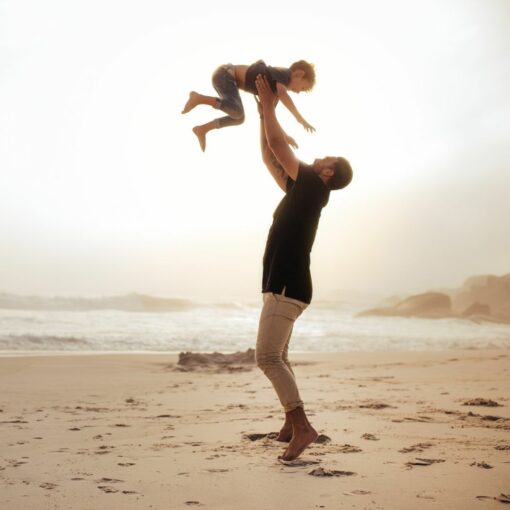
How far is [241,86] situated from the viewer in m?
4.48

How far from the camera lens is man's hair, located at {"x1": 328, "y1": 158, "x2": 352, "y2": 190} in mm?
3500

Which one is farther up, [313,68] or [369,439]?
[313,68]

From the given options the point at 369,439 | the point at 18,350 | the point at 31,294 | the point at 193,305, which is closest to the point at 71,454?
the point at 369,439

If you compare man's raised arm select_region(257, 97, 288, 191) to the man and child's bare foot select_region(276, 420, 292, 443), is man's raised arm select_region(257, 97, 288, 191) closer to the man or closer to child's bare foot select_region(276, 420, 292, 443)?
the man

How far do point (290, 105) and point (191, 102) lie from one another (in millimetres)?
881

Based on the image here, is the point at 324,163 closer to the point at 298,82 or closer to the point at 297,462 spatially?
the point at 298,82

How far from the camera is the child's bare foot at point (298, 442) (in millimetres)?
3326

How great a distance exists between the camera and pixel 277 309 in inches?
133

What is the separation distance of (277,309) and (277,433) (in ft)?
3.95

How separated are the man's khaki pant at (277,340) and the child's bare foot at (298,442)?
0.15 meters

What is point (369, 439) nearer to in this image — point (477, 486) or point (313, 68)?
point (477, 486)

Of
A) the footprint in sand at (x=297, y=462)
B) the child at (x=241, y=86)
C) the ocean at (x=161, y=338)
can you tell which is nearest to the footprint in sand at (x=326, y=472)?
the footprint in sand at (x=297, y=462)

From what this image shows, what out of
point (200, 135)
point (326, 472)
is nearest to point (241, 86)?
point (200, 135)

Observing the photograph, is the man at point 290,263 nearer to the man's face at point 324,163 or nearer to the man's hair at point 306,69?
the man's face at point 324,163
